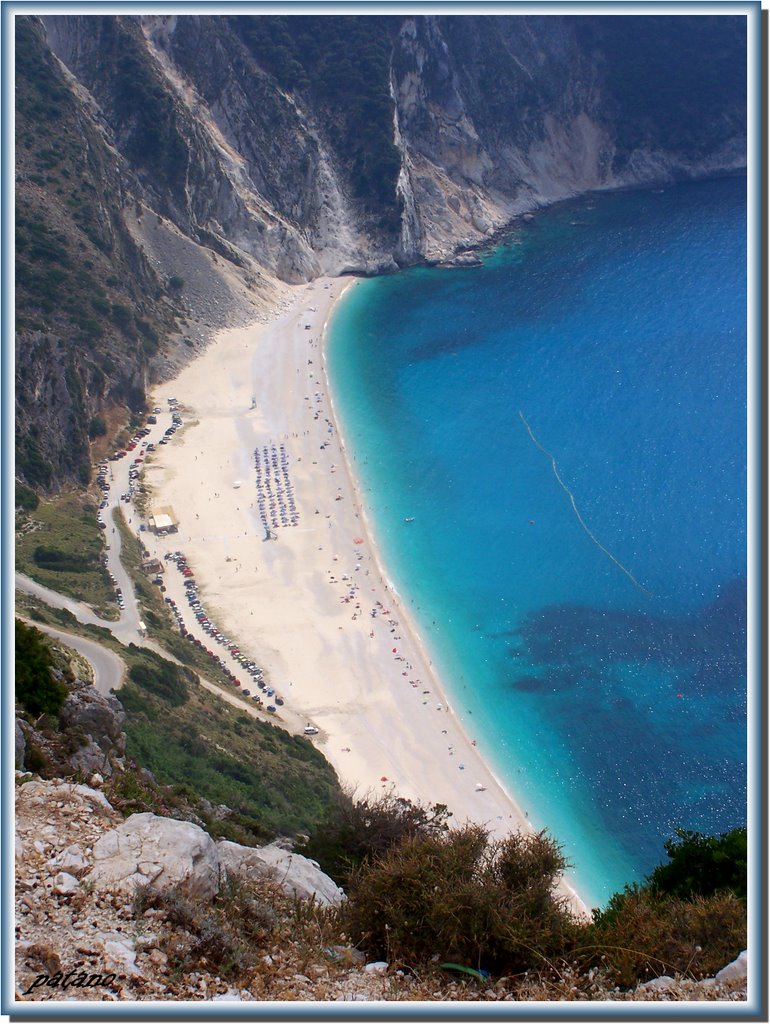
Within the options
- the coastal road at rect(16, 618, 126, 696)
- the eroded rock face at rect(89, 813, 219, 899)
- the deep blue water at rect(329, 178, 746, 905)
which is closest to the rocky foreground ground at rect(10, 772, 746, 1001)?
the eroded rock face at rect(89, 813, 219, 899)

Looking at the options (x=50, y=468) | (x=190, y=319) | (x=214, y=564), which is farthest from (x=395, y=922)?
(x=190, y=319)

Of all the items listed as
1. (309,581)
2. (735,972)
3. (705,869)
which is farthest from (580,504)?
(735,972)

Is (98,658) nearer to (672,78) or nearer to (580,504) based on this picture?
(580,504)

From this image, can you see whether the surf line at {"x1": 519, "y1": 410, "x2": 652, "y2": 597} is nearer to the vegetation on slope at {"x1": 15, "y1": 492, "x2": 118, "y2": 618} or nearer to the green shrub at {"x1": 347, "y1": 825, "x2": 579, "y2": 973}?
the vegetation on slope at {"x1": 15, "y1": 492, "x2": 118, "y2": 618}

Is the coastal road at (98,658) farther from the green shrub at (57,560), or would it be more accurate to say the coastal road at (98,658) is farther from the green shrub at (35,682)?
the green shrub at (35,682)

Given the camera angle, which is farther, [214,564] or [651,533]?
[651,533]

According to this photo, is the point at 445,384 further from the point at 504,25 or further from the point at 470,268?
the point at 504,25
